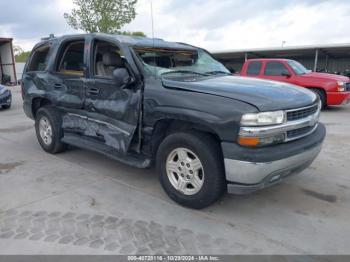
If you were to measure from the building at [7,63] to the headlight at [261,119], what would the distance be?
2790 cm

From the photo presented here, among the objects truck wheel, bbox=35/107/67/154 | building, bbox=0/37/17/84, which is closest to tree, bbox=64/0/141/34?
building, bbox=0/37/17/84

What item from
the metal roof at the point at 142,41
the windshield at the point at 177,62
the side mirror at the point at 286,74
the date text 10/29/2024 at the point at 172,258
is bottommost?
the date text 10/29/2024 at the point at 172,258

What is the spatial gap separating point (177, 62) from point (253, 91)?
1446mm

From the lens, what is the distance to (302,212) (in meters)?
3.60

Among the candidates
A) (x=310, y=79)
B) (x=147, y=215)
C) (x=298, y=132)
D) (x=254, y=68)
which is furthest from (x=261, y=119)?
(x=254, y=68)

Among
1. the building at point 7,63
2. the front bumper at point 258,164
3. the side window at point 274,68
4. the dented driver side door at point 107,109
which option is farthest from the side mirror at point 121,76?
the building at point 7,63

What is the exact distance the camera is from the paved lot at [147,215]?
2953 mm

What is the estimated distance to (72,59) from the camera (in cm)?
508

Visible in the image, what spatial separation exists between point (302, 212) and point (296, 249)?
0.78 metres

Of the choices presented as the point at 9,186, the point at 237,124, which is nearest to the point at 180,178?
the point at 237,124

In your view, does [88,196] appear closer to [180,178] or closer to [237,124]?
[180,178]

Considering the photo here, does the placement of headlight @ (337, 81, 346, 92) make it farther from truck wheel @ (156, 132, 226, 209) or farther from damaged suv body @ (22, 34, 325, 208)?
truck wheel @ (156, 132, 226, 209)

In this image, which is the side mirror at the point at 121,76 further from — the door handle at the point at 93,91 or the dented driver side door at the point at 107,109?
the door handle at the point at 93,91

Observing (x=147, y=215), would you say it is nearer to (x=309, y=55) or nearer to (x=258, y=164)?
(x=258, y=164)
